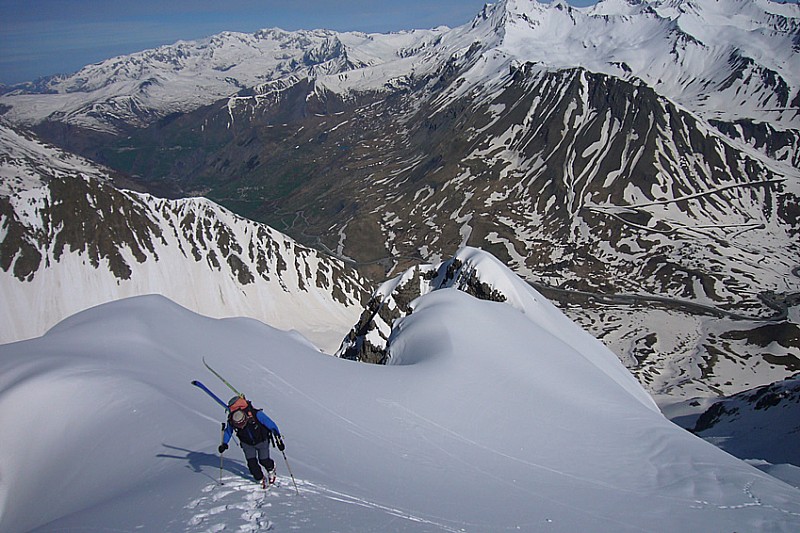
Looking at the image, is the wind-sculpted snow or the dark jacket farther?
the wind-sculpted snow

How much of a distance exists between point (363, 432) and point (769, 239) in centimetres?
22179

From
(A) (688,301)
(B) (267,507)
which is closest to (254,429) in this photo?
(B) (267,507)

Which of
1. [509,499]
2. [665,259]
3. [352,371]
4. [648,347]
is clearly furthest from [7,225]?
[665,259]

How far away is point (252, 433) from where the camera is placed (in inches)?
469

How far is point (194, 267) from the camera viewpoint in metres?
95.9

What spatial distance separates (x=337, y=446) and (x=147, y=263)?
8599 cm

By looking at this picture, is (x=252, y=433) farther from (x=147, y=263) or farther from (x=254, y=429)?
(x=147, y=263)

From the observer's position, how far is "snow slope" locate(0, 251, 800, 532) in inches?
471

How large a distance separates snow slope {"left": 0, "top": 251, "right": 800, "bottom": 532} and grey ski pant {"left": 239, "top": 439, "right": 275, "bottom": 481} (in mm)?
394

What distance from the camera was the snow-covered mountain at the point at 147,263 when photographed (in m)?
80.2

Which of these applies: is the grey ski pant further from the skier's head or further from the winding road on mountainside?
the winding road on mountainside

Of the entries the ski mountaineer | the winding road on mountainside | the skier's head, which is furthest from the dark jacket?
the winding road on mountainside

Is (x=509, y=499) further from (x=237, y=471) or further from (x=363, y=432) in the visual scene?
(x=237, y=471)

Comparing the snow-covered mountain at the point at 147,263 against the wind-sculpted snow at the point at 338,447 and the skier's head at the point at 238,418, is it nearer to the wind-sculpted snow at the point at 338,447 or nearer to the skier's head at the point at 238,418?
the wind-sculpted snow at the point at 338,447
